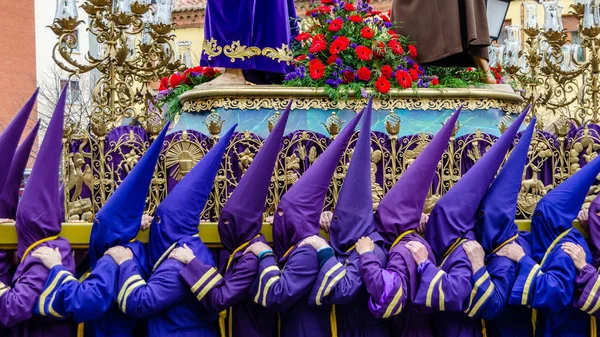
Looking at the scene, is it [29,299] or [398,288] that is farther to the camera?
[398,288]

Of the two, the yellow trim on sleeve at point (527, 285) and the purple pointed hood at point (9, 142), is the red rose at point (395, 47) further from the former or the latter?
the purple pointed hood at point (9, 142)

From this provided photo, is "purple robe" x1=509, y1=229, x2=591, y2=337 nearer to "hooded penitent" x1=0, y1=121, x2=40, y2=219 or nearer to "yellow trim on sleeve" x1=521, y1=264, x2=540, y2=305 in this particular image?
"yellow trim on sleeve" x1=521, y1=264, x2=540, y2=305

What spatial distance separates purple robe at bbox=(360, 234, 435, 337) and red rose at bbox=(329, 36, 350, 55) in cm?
199

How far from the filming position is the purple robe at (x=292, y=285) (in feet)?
22.2

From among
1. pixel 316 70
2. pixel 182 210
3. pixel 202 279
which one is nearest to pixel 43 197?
pixel 182 210

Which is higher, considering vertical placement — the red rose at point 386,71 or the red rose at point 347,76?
the red rose at point 386,71

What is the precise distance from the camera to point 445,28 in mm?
8852

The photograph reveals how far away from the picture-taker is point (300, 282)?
22.4 ft

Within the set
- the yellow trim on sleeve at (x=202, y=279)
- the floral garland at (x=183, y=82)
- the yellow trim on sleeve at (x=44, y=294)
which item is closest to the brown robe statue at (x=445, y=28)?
the floral garland at (x=183, y=82)

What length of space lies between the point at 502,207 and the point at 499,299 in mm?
605

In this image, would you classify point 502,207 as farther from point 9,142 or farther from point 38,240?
point 9,142

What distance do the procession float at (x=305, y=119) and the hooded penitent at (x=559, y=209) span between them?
1.15ft

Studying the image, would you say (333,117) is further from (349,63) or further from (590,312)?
(590,312)

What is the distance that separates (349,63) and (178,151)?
1.56m
